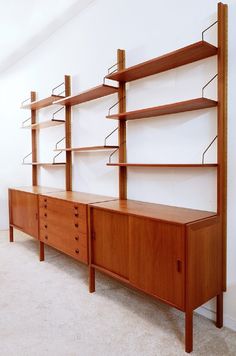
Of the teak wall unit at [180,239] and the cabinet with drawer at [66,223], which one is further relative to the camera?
the cabinet with drawer at [66,223]

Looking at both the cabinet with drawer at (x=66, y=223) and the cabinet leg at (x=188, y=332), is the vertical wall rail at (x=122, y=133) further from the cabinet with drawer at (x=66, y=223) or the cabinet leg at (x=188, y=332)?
the cabinet leg at (x=188, y=332)

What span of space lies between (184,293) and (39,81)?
11.7ft

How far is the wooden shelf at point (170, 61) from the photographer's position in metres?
1.90

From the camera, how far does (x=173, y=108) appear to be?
82.6 inches

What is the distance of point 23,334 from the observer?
6.38ft

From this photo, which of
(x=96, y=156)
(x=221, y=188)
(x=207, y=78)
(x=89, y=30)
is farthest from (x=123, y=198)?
(x=89, y=30)

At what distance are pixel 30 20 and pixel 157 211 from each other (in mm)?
2800

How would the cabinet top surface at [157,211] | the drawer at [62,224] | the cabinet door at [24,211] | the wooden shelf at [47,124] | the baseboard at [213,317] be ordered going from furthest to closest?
the wooden shelf at [47,124] → the cabinet door at [24,211] → the drawer at [62,224] → the baseboard at [213,317] → the cabinet top surface at [157,211]

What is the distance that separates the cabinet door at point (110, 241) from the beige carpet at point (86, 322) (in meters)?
0.31

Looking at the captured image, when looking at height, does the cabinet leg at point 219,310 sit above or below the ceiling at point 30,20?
below

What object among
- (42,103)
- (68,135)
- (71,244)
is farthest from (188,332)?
(42,103)

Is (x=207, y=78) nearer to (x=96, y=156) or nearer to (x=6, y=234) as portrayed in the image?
(x=96, y=156)

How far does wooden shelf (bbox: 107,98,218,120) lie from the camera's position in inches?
75.4

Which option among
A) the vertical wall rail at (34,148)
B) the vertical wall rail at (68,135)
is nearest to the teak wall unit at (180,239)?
the vertical wall rail at (68,135)
